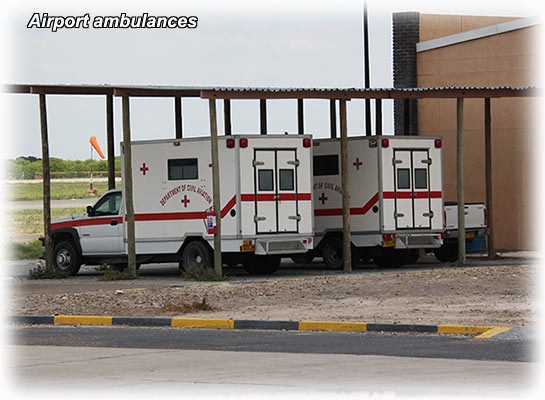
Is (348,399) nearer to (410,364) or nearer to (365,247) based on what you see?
(410,364)

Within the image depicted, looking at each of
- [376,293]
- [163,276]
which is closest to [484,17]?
[163,276]

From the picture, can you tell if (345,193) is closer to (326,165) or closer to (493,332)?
(326,165)

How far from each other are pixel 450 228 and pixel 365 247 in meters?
2.31

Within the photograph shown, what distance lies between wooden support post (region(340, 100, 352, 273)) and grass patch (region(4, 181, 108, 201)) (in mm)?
49471

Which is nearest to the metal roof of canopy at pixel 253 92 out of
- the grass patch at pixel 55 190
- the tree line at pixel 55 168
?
the grass patch at pixel 55 190

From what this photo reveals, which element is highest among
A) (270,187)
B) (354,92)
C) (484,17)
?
(484,17)

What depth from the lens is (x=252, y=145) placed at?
2420 cm

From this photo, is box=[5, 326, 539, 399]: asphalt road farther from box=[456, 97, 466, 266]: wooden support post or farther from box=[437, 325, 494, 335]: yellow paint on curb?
box=[456, 97, 466, 266]: wooden support post

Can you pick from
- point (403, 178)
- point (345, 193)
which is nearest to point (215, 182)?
point (345, 193)

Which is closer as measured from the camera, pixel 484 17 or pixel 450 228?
pixel 450 228

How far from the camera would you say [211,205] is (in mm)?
24312

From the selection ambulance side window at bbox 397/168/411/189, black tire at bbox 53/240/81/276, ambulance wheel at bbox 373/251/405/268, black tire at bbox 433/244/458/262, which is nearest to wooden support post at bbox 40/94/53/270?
black tire at bbox 53/240/81/276

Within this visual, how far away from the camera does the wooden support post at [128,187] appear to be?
2400 centimetres

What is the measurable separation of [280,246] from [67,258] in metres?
5.06
